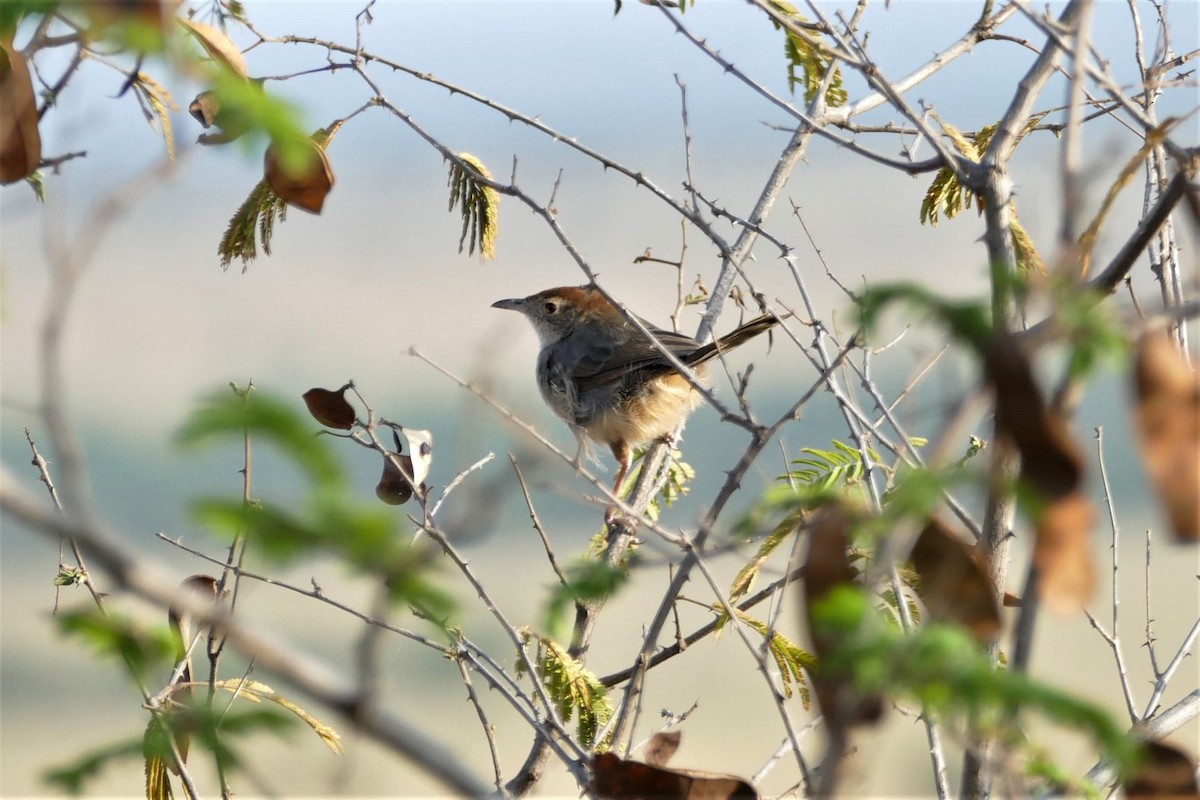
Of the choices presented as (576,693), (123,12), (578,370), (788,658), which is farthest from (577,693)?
(578,370)

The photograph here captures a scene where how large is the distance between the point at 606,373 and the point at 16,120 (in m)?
4.89

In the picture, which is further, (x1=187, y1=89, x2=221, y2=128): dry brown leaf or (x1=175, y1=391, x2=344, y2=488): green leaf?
(x1=187, y1=89, x2=221, y2=128): dry brown leaf

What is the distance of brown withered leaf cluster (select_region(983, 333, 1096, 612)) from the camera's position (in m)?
1.14

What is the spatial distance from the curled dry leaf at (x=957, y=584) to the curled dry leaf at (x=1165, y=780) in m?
0.26

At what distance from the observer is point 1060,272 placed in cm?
123

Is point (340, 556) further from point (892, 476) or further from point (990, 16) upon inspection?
point (990, 16)

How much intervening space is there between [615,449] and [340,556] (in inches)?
219

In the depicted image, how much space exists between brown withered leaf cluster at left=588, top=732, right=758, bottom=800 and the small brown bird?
3728mm

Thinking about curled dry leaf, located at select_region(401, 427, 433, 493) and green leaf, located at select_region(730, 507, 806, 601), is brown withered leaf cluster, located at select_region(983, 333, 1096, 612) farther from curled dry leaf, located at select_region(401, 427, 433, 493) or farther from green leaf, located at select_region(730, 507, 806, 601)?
curled dry leaf, located at select_region(401, 427, 433, 493)

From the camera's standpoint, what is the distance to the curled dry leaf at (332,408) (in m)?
3.47

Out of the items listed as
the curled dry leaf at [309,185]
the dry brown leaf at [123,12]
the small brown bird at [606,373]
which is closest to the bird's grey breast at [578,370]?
the small brown bird at [606,373]

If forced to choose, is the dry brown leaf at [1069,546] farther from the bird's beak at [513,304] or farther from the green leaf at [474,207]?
the bird's beak at [513,304]

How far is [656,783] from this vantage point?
1.74 m

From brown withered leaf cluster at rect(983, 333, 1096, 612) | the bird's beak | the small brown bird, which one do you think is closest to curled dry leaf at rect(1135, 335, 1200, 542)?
brown withered leaf cluster at rect(983, 333, 1096, 612)
